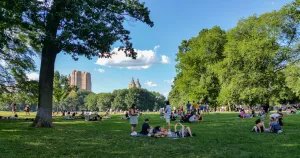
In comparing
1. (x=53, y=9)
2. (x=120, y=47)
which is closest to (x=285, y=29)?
(x=120, y=47)

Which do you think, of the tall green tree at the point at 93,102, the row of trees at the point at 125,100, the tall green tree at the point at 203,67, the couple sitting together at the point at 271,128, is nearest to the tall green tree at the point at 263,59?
the tall green tree at the point at 203,67

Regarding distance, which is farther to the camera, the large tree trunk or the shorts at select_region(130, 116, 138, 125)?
the large tree trunk

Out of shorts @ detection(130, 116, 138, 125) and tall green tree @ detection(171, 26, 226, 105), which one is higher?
tall green tree @ detection(171, 26, 226, 105)

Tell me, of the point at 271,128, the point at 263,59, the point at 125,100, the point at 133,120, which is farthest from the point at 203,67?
the point at 125,100

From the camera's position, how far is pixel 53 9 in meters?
17.7

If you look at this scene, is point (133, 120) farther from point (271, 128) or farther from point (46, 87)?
point (271, 128)

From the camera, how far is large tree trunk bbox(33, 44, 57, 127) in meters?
19.7

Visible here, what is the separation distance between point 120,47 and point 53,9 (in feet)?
17.7

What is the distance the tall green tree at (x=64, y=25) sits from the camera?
16906 mm

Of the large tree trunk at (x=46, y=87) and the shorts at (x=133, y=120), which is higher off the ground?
the large tree trunk at (x=46, y=87)

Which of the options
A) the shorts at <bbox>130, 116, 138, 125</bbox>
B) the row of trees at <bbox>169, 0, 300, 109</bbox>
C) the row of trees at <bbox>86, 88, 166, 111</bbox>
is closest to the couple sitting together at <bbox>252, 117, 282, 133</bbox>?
the shorts at <bbox>130, 116, 138, 125</bbox>

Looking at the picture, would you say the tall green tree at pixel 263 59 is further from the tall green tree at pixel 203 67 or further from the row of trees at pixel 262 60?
the tall green tree at pixel 203 67

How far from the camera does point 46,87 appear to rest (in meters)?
19.9

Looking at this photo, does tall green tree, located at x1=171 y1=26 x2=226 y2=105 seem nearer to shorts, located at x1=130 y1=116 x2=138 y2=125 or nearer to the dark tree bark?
the dark tree bark
